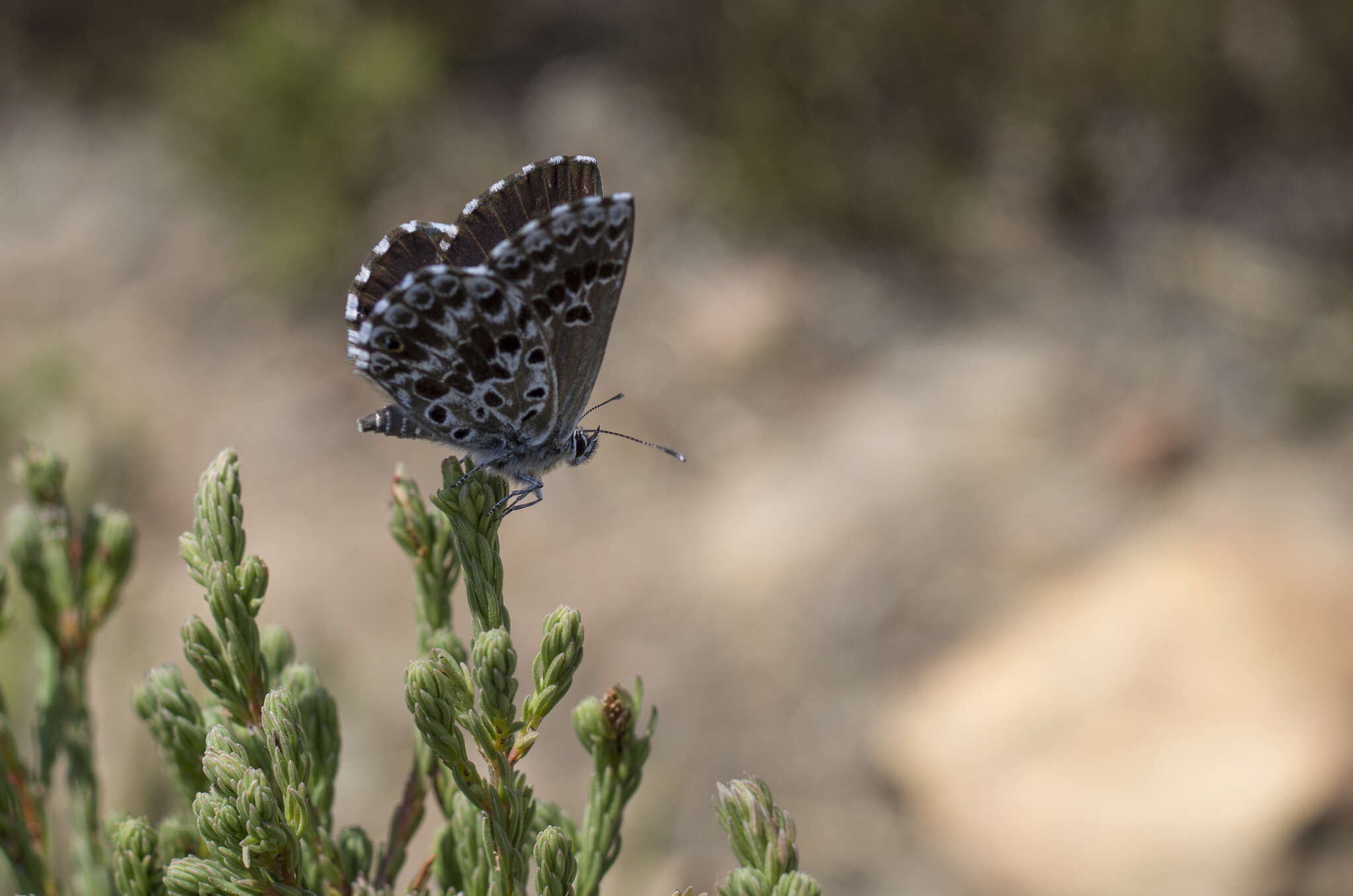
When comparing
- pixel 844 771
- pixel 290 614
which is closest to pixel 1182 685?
pixel 844 771

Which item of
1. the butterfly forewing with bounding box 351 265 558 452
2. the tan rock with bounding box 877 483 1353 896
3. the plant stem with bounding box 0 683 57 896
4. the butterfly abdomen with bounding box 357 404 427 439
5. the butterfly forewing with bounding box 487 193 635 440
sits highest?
the tan rock with bounding box 877 483 1353 896

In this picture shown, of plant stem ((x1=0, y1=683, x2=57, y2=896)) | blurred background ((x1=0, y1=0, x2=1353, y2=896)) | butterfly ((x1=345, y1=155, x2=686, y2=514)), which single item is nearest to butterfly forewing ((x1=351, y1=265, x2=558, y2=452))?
butterfly ((x1=345, y1=155, x2=686, y2=514))

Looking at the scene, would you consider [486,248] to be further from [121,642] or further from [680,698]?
[121,642]

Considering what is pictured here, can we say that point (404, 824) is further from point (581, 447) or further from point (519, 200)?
point (519, 200)

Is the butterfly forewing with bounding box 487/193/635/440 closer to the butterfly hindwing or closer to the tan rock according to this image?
the butterfly hindwing

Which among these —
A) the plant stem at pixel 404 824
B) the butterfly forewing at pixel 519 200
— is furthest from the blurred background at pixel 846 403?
the butterfly forewing at pixel 519 200

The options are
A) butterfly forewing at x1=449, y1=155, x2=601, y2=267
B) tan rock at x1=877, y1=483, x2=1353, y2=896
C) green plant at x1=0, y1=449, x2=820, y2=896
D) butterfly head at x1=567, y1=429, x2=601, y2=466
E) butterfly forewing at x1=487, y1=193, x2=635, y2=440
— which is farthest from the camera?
tan rock at x1=877, y1=483, x2=1353, y2=896
